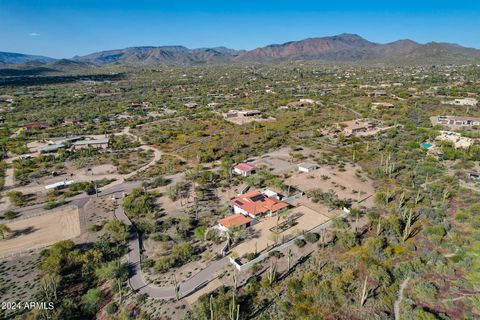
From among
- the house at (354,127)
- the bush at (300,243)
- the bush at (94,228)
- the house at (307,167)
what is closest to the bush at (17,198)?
the bush at (94,228)

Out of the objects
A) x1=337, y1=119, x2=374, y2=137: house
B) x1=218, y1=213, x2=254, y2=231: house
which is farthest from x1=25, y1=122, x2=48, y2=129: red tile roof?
x1=337, y1=119, x2=374, y2=137: house

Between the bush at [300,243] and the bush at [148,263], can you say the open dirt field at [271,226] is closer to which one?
the bush at [300,243]

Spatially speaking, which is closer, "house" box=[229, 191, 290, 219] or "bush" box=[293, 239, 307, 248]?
"bush" box=[293, 239, 307, 248]

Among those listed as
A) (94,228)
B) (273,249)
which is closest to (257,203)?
(273,249)

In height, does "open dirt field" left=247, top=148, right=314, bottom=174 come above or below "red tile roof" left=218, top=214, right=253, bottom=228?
above

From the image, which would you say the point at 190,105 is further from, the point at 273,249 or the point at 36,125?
the point at 273,249

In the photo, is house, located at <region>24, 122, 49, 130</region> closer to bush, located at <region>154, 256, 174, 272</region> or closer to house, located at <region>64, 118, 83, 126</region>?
house, located at <region>64, 118, 83, 126</region>
